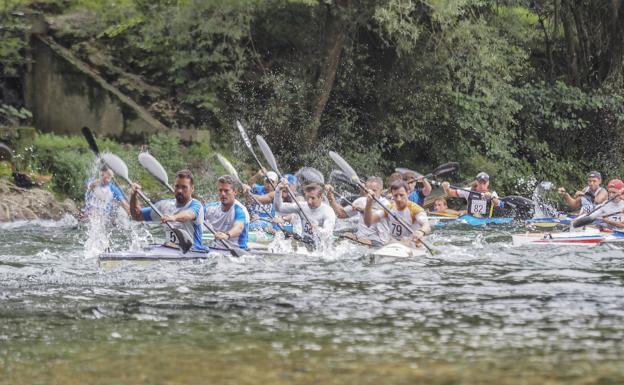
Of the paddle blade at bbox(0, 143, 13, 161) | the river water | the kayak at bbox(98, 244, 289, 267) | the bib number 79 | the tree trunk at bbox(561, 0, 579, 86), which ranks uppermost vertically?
the tree trunk at bbox(561, 0, 579, 86)

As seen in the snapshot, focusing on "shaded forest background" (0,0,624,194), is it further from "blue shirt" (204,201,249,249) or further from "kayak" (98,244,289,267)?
"kayak" (98,244,289,267)

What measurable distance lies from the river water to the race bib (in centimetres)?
725

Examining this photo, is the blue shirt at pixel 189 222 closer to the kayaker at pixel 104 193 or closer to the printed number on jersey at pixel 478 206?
the kayaker at pixel 104 193

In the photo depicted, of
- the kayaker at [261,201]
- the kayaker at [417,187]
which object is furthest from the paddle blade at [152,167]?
the kayaker at [417,187]

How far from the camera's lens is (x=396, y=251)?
13695mm

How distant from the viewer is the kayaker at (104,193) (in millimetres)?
16562

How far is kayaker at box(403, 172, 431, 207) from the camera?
1900 cm

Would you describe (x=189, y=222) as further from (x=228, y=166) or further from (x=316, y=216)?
(x=228, y=166)

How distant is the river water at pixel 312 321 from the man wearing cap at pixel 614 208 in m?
3.11

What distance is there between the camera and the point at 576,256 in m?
14.3

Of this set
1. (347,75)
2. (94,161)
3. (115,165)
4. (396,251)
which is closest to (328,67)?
(347,75)

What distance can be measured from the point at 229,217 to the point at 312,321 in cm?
464

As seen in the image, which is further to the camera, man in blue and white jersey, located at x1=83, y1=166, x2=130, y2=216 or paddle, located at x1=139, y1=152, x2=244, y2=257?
man in blue and white jersey, located at x1=83, y1=166, x2=130, y2=216

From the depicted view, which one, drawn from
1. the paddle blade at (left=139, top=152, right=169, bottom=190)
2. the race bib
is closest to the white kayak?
the paddle blade at (left=139, top=152, right=169, bottom=190)
